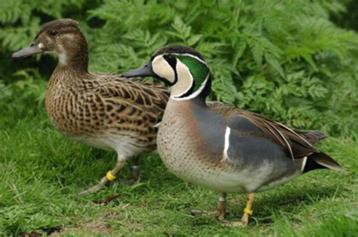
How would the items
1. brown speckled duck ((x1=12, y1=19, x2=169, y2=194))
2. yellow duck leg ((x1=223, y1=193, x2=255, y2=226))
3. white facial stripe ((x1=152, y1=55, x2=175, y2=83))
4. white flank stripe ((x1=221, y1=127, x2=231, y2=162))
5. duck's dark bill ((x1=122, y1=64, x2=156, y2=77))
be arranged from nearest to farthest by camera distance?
white flank stripe ((x1=221, y1=127, x2=231, y2=162)) < yellow duck leg ((x1=223, y1=193, x2=255, y2=226)) < white facial stripe ((x1=152, y1=55, x2=175, y2=83)) < duck's dark bill ((x1=122, y1=64, x2=156, y2=77)) < brown speckled duck ((x1=12, y1=19, x2=169, y2=194))

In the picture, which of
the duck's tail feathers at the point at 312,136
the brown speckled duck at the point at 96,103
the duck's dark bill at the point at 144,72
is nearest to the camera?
the duck's dark bill at the point at 144,72

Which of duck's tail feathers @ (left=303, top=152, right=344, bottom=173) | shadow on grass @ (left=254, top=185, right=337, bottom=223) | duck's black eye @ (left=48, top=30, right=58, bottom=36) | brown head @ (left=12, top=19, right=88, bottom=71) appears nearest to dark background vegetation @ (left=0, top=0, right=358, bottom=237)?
shadow on grass @ (left=254, top=185, right=337, bottom=223)

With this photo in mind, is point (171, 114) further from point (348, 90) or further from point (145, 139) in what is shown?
point (348, 90)

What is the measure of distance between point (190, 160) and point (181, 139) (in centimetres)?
13

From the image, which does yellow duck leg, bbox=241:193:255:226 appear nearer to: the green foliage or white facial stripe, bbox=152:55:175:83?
white facial stripe, bbox=152:55:175:83

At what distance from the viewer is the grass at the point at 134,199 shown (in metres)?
5.23

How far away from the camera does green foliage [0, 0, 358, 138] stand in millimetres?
6898

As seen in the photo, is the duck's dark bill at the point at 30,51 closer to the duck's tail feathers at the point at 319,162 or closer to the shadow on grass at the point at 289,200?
the shadow on grass at the point at 289,200

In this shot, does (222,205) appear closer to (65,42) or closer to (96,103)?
(96,103)

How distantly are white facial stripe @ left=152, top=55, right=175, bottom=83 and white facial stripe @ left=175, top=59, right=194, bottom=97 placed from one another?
5 centimetres

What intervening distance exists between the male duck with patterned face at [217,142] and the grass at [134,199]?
23 cm

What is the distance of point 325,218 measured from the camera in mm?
4973

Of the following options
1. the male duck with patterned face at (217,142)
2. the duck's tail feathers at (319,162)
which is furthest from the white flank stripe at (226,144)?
the duck's tail feathers at (319,162)

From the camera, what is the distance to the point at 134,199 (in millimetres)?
5973
